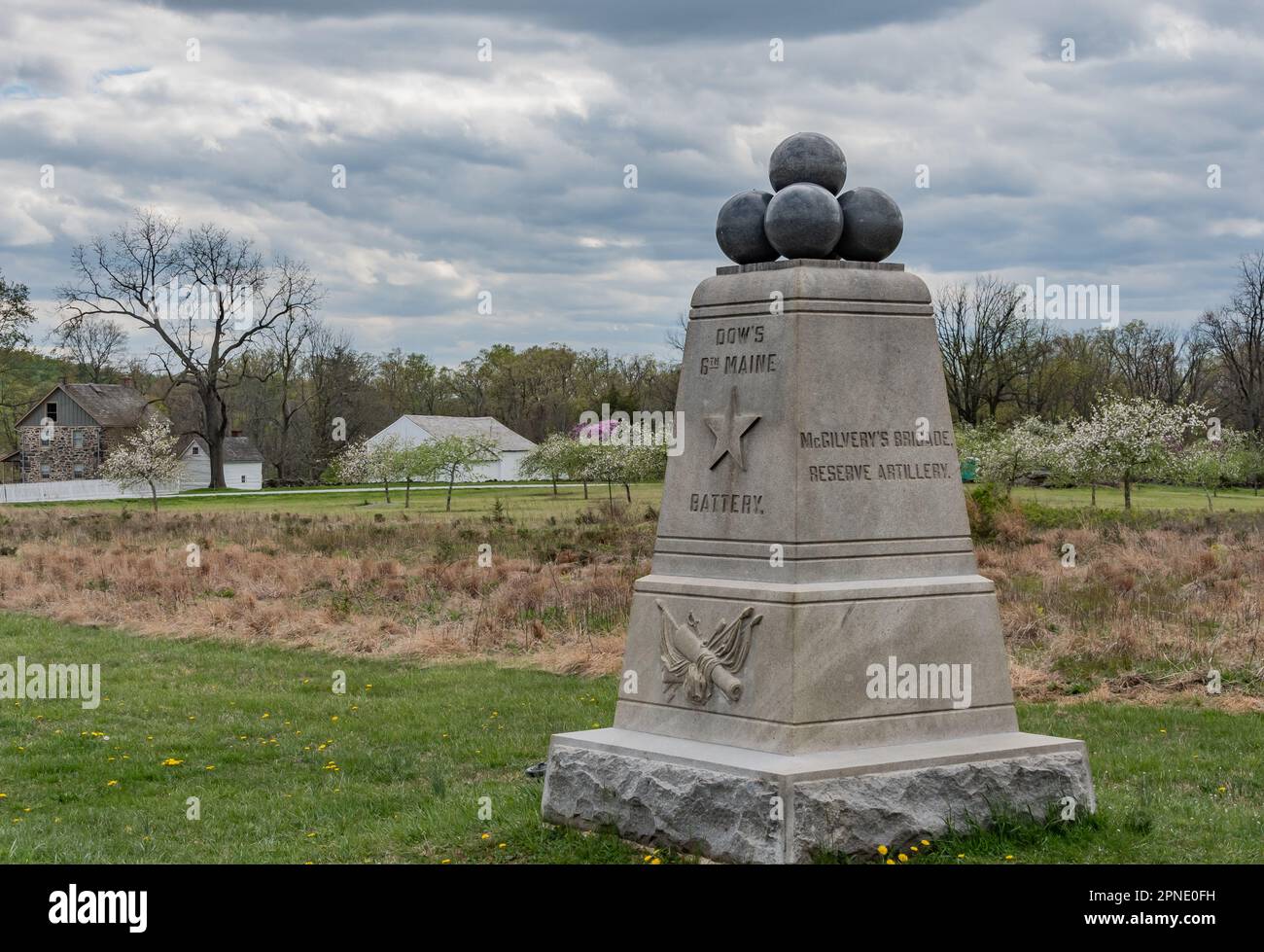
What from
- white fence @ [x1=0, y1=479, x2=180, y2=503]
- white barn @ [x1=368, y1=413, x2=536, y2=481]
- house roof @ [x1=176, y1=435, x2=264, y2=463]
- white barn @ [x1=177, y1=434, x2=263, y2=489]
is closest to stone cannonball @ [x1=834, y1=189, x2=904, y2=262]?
white fence @ [x1=0, y1=479, x2=180, y2=503]

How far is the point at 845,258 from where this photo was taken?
8.00 meters

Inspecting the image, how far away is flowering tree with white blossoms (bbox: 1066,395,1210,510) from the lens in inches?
1864

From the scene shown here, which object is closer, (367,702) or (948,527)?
(948,527)

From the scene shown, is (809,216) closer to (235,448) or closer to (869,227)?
(869,227)

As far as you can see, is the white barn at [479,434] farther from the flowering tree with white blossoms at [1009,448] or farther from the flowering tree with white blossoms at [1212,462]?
the flowering tree with white blossoms at [1212,462]

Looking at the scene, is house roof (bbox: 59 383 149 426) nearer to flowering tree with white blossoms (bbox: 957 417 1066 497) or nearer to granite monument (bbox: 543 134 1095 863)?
flowering tree with white blossoms (bbox: 957 417 1066 497)

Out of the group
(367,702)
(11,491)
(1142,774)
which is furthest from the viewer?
(11,491)

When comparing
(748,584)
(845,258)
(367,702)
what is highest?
(845,258)

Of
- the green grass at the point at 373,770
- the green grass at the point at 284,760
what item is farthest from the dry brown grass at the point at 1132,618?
the green grass at the point at 284,760

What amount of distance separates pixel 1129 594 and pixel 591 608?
278 inches

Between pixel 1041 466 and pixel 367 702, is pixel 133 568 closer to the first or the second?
pixel 367 702

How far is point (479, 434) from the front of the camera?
294 feet

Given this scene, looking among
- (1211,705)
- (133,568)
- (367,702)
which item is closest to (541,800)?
(367,702)

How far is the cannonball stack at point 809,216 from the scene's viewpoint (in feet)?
25.4
